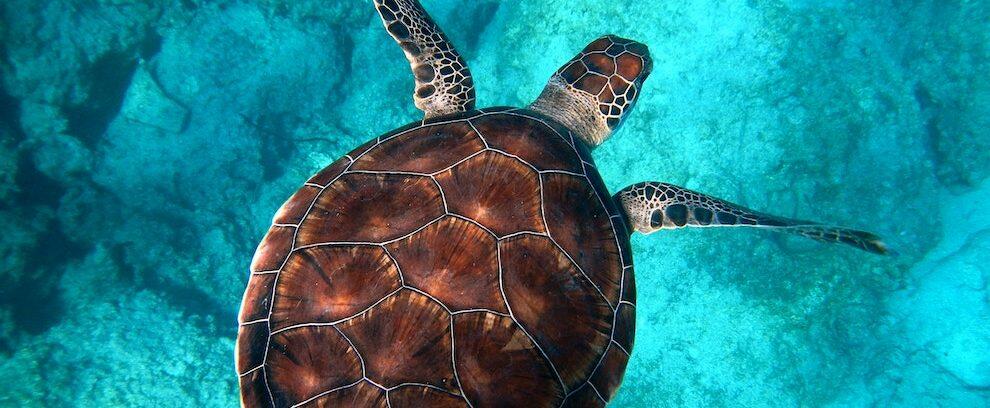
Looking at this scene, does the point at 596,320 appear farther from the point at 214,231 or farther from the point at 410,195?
the point at 214,231

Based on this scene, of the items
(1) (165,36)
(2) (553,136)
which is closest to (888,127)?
(2) (553,136)

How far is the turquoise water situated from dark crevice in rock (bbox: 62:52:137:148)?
0.02 meters

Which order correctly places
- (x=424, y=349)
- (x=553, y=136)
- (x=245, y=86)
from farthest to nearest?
1. (x=245, y=86)
2. (x=553, y=136)
3. (x=424, y=349)

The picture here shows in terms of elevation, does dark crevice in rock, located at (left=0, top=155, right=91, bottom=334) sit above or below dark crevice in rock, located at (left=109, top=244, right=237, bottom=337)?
above

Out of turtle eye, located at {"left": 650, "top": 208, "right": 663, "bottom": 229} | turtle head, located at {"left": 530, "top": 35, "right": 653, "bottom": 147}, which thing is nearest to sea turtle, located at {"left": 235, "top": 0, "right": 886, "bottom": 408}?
turtle eye, located at {"left": 650, "top": 208, "right": 663, "bottom": 229}

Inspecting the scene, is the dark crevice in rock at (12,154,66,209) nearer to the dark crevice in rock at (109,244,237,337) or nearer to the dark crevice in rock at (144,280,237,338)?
the dark crevice in rock at (109,244,237,337)

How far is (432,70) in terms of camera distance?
3.63 meters

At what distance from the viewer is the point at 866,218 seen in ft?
21.7

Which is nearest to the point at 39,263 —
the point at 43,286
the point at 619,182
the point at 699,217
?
the point at 43,286

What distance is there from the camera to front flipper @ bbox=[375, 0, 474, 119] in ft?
11.8

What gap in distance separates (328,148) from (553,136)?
213 inches

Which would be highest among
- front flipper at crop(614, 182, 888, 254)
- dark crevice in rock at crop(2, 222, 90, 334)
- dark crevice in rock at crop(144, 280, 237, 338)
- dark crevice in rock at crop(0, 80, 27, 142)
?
dark crevice in rock at crop(0, 80, 27, 142)

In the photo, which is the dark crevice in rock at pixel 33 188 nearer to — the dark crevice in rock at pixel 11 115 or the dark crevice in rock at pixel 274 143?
the dark crevice in rock at pixel 11 115

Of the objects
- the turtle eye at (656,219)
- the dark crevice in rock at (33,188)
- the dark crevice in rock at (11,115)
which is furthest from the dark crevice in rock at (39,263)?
the turtle eye at (656,219)
